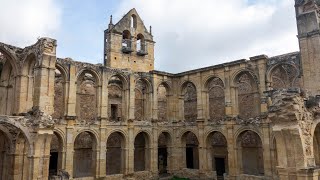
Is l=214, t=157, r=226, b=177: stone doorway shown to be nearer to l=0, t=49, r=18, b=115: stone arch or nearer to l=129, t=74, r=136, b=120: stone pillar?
l=129, t=74, r=136, b=120: stone pillar

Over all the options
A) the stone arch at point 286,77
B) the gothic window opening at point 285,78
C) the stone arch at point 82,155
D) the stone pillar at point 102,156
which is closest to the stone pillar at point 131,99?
the stone pillar at point 102,156

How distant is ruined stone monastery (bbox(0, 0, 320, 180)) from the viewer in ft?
41.6

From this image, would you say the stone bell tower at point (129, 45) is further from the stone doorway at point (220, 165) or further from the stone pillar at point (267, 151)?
the stone pillar at point (267, 151)

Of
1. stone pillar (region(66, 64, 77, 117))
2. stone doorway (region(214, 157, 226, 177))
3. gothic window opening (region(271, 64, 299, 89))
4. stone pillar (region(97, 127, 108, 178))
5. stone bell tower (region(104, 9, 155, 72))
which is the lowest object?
stone doorway (region(214, 157, 226, 177))

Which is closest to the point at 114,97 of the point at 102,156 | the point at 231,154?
the point at 102,156

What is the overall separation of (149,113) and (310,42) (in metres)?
13.0

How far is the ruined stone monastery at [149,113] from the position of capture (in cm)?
1267

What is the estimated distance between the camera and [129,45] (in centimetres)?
3105

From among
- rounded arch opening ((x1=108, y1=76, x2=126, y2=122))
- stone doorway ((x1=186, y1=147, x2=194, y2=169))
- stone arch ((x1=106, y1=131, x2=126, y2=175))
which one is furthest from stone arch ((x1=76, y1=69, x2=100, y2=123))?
stone doorway ((x1=186, y1=147, x2=194, y2=169))

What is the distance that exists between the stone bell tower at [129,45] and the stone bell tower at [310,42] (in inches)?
653

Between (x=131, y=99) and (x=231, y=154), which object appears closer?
(x=231, y=154)

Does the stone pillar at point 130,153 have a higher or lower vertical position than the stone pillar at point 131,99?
lower

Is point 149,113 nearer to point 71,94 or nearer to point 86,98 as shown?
point 86,98

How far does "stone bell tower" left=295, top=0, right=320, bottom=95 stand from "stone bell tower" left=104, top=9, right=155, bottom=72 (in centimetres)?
1660
